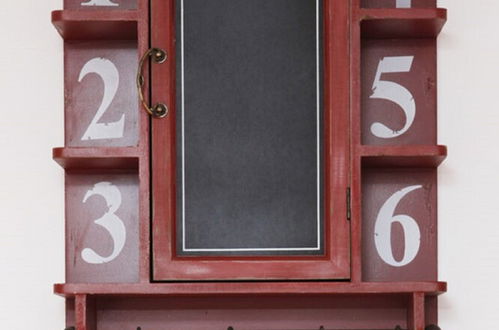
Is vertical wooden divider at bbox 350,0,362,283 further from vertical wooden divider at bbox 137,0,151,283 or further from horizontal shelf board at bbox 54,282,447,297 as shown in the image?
vertical wooden divider at bbox 137,0,151,283

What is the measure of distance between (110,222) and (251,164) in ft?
1.16

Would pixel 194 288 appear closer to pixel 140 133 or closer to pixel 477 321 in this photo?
pixel 140 133

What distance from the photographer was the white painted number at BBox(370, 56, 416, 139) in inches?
78.9

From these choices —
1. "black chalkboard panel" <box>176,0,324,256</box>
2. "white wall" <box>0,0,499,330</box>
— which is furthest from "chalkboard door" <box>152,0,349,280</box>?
"white wall" <box>0,0,499,330</box>

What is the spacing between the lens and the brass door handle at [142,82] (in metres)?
1.88

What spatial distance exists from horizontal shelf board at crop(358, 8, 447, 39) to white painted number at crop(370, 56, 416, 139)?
0.07 metres

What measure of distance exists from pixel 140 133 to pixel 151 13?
0.26m

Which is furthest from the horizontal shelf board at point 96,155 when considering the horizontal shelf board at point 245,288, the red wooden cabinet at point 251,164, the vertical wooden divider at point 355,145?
the vertical wooden divider at point 355,145

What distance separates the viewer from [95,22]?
1.89 meters

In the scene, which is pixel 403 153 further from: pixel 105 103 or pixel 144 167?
pixel 105 103

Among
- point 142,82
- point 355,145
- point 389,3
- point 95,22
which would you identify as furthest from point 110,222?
point 389,3

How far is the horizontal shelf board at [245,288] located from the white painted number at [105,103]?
0.36 meters

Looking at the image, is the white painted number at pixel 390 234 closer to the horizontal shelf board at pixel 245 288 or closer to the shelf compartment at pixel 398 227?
the shelf compartment at pixel 398 227

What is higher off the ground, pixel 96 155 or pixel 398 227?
pixel 96 155
